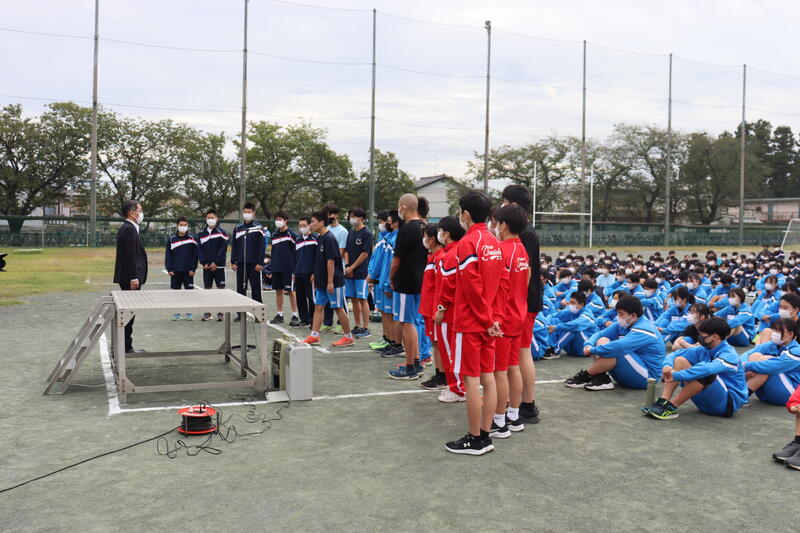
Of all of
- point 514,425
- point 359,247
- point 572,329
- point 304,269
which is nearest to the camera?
point 514,425

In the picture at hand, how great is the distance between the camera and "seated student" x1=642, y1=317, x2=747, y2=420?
6016 mm

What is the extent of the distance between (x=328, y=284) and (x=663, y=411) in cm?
482

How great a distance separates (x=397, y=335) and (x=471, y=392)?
12.8 feet

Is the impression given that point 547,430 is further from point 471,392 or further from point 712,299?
point 712,299

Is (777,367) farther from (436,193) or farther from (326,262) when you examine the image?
(436,193)

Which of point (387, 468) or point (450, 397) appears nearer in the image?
point (387, 468)

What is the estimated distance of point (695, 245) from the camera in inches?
2122

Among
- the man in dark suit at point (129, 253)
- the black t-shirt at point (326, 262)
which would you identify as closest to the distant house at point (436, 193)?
the black t-shirt at point (326, 262)

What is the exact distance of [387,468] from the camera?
4750 mm

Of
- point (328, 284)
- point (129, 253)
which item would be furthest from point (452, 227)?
point (129, 253)

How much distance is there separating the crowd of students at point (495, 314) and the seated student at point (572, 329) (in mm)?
19

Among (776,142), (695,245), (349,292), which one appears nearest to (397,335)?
(349,292)

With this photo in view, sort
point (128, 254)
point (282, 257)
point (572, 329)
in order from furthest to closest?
point (282, 257), point (572, 329), point (128, 254)

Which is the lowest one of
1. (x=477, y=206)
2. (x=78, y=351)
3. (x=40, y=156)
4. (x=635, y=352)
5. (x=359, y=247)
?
(x=78, y=351)
